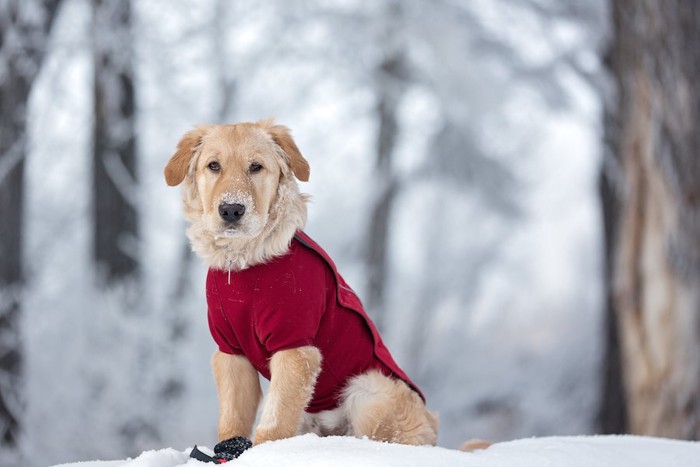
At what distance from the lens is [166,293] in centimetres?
847

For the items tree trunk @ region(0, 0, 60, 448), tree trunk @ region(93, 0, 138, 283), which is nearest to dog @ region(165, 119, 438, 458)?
tree trunk @ region(0, 0, 60, 448)

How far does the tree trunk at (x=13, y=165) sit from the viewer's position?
7.04 m

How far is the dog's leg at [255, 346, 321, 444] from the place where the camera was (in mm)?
2859

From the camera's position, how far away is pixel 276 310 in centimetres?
283

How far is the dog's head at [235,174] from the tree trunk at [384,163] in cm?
593

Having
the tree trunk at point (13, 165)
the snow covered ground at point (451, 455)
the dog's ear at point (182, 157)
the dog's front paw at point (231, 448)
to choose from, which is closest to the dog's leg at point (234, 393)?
the dog's front paw at point (231, 448)

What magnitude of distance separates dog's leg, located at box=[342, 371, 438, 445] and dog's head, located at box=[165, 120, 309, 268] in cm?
78

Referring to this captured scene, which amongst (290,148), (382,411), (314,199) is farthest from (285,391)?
(314,199)

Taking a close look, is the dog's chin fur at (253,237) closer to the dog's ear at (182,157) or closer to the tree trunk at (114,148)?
the dog's ear at (182,157)

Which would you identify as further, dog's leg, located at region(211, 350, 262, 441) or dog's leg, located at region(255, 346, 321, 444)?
dog's leg, located at region(211, 350, 262, 441)

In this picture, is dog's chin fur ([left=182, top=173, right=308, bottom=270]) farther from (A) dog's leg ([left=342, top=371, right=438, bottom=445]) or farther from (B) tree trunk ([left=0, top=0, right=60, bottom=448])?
(B) tree trunk ([left=0, top=0, right=60, bottom=448])

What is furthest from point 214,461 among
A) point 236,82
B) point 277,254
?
point 236,82

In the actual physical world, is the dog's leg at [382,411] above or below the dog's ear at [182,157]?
below

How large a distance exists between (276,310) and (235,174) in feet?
1.82
